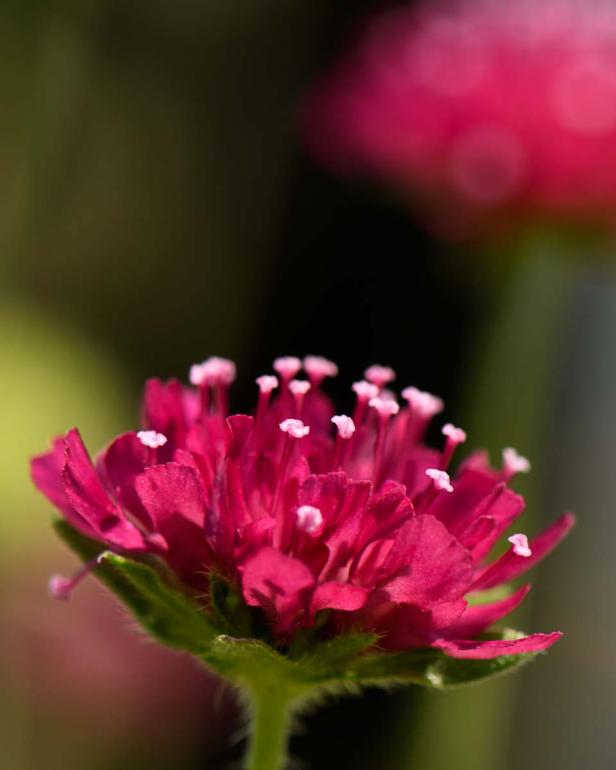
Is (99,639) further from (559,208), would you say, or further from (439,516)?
(439,516)

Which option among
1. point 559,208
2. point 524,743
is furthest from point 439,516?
point 524,743

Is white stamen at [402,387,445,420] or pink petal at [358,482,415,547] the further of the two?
white stamen at [402,387,445,420]

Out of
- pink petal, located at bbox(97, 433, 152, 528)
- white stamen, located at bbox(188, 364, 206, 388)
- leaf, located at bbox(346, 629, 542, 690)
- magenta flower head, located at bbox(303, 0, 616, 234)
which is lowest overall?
leaf, located at bbox(346, 629, 542, 690)

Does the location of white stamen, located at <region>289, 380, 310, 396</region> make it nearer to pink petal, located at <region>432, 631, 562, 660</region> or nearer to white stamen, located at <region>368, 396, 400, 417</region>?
white stamen, located at <region>368, 396, 400, 417</region>

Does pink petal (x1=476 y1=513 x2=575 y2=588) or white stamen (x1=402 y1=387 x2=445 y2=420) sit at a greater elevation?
white stamen (x1=402 y1=387 x2=445 y2=420)

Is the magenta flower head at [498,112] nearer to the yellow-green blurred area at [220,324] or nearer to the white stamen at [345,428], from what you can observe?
the yellow-green blurred area at [220,324]

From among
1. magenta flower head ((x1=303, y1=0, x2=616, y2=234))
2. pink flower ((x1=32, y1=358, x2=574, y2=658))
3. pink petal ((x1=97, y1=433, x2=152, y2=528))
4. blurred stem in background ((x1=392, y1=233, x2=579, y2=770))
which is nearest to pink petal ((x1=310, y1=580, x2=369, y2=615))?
pink flower ((x1=32, y1=358, x2=574, y2=658))

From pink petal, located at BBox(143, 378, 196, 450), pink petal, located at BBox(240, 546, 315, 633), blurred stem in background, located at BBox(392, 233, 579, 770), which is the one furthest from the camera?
blurred stem in background, located at BBox(392, 233, 579, 770)
